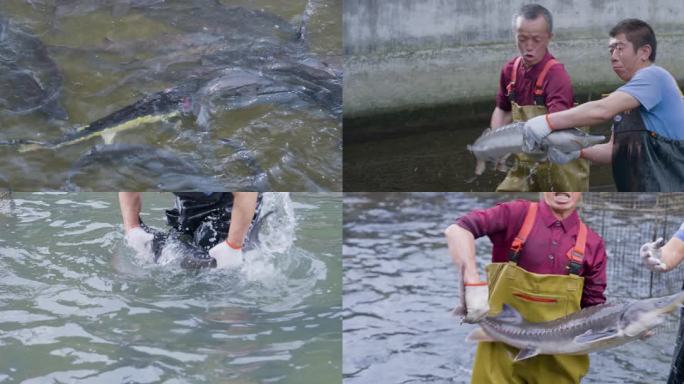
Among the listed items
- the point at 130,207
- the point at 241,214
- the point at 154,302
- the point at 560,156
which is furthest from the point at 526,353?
the point at 130,207

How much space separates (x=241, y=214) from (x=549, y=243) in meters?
1.52

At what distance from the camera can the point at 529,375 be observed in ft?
10.2

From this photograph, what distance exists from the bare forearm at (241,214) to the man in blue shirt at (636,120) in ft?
4.25

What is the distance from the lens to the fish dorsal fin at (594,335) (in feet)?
9.21

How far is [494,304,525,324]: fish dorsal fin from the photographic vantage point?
3023 mm

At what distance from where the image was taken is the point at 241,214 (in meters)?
3.93

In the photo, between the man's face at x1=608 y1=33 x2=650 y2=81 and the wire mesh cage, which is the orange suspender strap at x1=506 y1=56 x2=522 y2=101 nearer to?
the man's face at x1=608 y1=33 x2=650 y2=81

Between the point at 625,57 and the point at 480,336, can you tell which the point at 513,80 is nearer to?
the point at 625,57

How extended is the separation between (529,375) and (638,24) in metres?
1.45

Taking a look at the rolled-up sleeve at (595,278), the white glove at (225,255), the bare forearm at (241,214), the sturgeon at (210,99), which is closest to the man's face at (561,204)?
the rolled-up sleeve at (595,278)

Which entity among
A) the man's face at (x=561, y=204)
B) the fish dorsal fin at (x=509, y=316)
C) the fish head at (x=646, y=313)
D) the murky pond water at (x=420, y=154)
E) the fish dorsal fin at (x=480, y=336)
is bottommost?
the fish dorsal fin at (x=480, y=336)

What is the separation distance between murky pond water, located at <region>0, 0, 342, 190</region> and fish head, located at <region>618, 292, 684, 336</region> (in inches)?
57.4

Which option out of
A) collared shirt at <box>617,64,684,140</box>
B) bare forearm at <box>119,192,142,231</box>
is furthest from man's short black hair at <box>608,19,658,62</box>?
bare forearm at <box>119,192,142,231</box>

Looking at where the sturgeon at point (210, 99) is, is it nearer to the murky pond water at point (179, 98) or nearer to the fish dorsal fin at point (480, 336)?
the murky pond water at point (179, 98)
